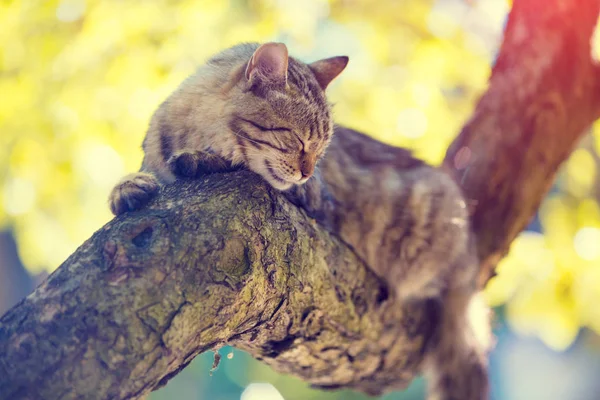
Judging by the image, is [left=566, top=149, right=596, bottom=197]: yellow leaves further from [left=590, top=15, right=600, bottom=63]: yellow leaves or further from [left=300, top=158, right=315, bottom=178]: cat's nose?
[left=300, top=158, right=315, bottom=178]: cat's nose

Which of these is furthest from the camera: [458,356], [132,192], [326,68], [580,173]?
[580,173]

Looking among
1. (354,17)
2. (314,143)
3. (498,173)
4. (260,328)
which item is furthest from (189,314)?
(354,17)

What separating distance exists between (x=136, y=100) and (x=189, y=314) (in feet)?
6.27

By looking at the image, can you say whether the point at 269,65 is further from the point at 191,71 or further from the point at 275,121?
the point at 191,71

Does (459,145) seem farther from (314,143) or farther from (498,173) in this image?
(314,143)

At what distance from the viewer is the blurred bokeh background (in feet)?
9.04

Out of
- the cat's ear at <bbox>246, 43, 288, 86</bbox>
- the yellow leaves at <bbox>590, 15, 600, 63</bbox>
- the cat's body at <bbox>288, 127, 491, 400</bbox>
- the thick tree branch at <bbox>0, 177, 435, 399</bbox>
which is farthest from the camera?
the yellow leaves at <bbox>590, 15, 600, 63</bbox>

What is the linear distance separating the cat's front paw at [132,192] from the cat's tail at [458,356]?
4.22ft

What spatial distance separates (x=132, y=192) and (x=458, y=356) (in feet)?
4.57

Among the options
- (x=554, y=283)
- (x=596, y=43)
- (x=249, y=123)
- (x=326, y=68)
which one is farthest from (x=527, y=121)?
(x=249, y=123)

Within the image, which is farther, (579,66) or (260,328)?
(579,66)

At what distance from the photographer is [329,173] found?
2154 millimetres

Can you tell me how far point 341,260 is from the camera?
166 cm

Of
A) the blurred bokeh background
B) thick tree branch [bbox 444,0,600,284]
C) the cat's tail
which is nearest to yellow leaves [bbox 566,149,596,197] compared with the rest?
the blurred bokeh background
